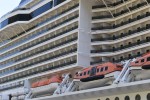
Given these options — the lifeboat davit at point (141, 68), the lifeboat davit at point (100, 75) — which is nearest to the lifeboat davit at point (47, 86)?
the lifeboat davit at point (100, 75)

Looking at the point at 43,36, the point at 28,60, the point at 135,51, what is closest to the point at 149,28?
the point at 135,51

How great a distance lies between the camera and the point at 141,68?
2452 cm

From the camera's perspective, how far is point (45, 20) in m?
51.9

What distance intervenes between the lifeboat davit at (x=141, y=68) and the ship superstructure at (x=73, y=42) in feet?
0.36

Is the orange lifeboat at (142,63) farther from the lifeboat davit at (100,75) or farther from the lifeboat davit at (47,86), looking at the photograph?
the lifeboat davit at (47,86)

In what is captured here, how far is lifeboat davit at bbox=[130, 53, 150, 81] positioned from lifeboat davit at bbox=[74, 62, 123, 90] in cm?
201

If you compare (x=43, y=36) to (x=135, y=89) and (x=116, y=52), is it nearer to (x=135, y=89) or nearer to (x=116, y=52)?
(x=116, y=52)

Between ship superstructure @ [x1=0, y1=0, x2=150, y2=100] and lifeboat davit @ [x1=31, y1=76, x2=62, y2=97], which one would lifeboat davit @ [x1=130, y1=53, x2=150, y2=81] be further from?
lifeboat davit @ [x1=31, y1=76, x2=62, y2=97]

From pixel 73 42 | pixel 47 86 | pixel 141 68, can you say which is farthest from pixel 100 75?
pixel 73 42

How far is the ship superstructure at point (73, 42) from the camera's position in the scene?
36.0 metres

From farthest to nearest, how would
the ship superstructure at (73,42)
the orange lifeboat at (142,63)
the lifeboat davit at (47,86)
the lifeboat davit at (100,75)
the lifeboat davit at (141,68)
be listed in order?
the ship superstructure at (73,42) → the lifeboat davit at (47,86) → the lifeboat davit at (100,75) → the lifeboat davit at (141,68) → the orange lifeboat at (142,63)

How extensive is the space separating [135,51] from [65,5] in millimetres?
13698

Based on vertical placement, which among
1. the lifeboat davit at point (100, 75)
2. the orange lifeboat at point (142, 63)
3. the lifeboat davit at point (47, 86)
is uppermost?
the orange lifeboat at point (142, 63)

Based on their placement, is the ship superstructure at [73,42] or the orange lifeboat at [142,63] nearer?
the orange lifeboat at [142,63]
